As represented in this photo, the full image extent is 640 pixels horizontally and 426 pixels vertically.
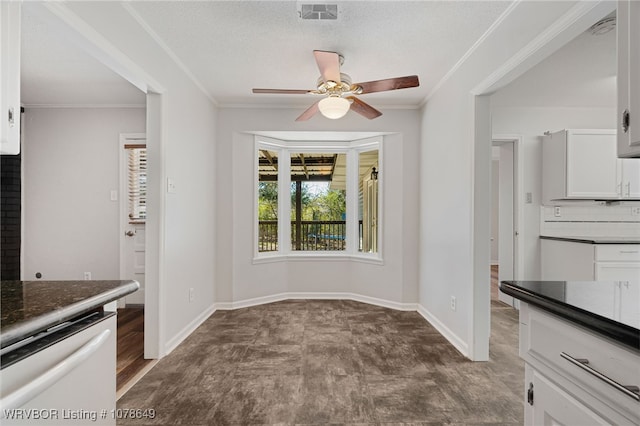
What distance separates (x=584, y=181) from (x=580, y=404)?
3778 mm

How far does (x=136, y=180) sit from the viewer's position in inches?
163

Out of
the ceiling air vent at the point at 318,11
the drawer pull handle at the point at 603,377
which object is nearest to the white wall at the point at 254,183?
the ceiling air vent at the point at 318,11

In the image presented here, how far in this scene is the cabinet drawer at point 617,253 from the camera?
3.22 metres

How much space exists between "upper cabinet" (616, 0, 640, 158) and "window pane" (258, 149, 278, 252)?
396 centimetres

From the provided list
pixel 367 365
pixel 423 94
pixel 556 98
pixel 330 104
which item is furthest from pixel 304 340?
pixel 556 98

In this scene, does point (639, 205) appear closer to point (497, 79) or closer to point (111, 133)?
point (497, 79)

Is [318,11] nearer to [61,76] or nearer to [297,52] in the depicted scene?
[297,52]

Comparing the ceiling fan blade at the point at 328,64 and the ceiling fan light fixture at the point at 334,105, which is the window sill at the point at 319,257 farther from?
the ceiling fan blade at the point at 328,64

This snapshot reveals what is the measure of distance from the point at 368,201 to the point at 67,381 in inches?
159

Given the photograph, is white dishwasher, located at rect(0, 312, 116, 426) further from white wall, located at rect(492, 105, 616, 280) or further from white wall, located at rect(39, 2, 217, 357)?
white wall, located at rect(492, 105, 616, 280)

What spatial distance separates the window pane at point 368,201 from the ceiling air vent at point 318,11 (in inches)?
99.1

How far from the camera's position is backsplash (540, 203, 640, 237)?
4004 mm

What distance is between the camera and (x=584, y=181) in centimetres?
372

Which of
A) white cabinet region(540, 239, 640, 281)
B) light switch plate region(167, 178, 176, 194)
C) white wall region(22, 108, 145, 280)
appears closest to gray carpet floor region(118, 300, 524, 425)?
white cabinet region(540, 239, 640, 281)
